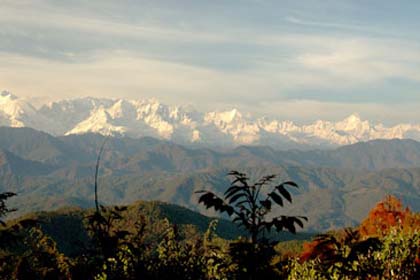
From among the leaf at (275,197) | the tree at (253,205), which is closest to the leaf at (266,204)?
the tree at (253,205)

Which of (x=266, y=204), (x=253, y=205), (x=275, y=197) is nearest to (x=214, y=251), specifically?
(x=253, y=205)

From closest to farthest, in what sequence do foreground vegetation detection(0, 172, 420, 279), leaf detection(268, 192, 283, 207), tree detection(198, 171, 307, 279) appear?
leaf detection(268, 192, 283, 207)
tree detection(198, 171, 307, 279)
foreground vegetation detection(0, 172, 420, 279)

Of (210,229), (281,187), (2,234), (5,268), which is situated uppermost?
(281,187)

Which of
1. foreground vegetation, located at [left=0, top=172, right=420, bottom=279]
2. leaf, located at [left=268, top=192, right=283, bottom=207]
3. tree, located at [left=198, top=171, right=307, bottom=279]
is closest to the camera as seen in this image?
leaf, located at [left=268, top=192, right=283, bottom=207]

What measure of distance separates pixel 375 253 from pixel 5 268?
33.4 feet

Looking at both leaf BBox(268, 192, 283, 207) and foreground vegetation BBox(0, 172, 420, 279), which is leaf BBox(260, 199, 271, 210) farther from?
leaf BBox(268, 192, 283, 207)

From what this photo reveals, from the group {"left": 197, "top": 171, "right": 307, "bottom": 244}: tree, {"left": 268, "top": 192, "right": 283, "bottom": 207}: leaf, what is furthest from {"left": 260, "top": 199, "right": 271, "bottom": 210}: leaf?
{"left": 268, "top": 192, "right": 283, "bottom": 207}: leaf

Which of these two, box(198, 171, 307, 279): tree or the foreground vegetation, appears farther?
the foreground vegetation

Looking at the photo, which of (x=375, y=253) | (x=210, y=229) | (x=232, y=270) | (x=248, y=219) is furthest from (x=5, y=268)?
(x=375, y=253)

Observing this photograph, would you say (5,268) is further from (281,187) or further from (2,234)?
(281,187)

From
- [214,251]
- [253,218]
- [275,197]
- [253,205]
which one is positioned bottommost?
[214,251]

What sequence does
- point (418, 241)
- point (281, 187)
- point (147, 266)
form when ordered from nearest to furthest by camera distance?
point (281, 187) < point (147, 266) < point (418, 241)

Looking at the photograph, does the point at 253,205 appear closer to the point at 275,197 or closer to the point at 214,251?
the point at 275,197

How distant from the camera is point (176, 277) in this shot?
12531mm
